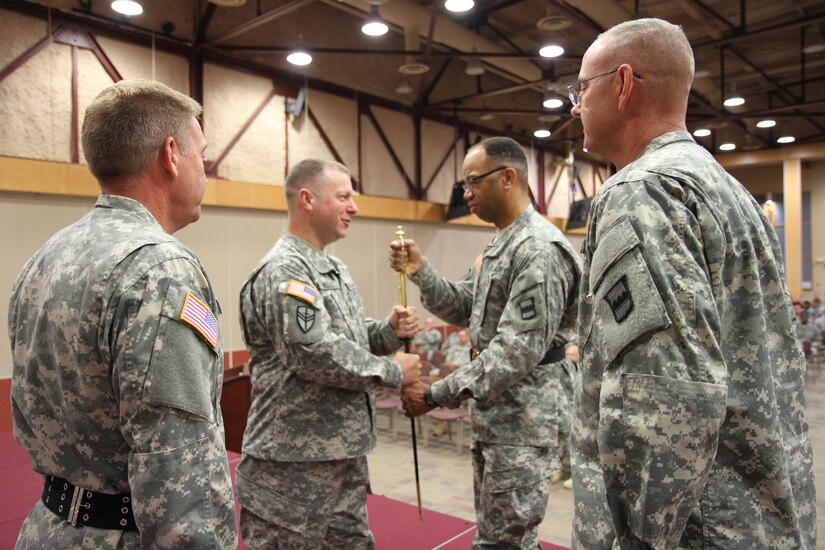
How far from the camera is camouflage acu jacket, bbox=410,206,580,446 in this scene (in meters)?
2.36

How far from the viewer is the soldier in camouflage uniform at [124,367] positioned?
3.93 feet

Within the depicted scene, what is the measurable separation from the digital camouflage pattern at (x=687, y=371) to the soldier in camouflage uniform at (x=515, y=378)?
0.90m

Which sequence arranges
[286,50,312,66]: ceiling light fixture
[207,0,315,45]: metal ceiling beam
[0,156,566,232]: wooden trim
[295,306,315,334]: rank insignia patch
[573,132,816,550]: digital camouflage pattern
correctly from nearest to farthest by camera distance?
[573,132,816,550]: digital camouflage pattern → [295,306,315,334]: rank insignia patch → [0,156,566,232]: wooden trim → [207,0,315,45]: metal ceiling beam → [286,50,312,66]: ceiling light fixture

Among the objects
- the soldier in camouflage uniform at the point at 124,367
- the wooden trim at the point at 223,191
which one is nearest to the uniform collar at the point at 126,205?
the soldier in camouflage uniform at the point at 124,367

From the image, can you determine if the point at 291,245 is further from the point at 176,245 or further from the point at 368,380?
the point at 176,245

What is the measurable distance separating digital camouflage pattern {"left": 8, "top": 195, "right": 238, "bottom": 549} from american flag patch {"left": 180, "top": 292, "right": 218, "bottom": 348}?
1cm

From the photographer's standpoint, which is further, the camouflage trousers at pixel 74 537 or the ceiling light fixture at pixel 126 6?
the ceiling light fixture at pixel 126 6

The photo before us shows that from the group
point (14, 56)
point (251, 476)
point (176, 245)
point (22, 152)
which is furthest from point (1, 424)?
point (176, 245)

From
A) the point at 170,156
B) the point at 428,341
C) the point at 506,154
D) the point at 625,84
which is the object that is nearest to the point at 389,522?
the point at 506,154

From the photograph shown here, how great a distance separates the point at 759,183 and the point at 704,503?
2089cm

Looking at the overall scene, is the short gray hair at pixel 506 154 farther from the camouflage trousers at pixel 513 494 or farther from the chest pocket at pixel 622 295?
the chest pocket at pixel 622 295

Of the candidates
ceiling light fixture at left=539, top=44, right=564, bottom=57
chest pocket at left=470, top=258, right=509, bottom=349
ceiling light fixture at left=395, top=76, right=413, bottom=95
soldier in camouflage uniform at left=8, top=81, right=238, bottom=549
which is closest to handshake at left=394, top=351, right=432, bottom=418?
chest pocket at left=470, top=258, right=509, bottom=349

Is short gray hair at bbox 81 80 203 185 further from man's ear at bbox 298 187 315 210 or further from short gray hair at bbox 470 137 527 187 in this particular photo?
short gray hair at bbox 470 137 527 187

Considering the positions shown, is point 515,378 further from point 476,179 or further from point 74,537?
point 74,537
